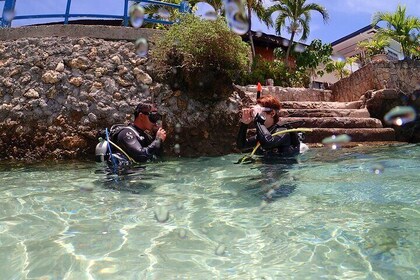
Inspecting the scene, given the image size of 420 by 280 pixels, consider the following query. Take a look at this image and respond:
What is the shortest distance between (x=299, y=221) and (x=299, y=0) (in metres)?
21.2

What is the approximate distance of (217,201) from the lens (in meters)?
3.31

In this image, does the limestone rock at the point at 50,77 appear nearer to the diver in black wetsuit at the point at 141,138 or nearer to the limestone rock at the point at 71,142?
the limestone rock at the point at 71,142

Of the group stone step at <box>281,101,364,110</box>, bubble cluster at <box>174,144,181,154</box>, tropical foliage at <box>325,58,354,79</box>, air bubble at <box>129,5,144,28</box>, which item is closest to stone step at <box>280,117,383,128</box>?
stone step at <box>281,101,364,110</box>

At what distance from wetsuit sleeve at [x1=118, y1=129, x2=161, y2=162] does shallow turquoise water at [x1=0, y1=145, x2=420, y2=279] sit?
274mm

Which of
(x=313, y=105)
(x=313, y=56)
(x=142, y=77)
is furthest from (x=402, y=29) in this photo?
(x=142, y=77)

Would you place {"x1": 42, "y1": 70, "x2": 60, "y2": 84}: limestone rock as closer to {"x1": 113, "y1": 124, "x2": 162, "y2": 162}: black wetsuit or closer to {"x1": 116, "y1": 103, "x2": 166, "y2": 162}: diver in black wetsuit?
{"x1": 116, "y1": 103, "x2": 166, "y2": 162}: diver in black wetsuit

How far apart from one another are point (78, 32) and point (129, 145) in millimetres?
4379

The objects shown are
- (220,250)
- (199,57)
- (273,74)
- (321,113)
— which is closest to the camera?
(220,250)

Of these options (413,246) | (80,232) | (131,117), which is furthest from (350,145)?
(80,232)

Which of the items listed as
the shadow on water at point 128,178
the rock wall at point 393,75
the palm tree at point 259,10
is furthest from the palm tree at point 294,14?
the shadow on water at point 128,178

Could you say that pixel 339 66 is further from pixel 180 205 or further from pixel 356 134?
pixel 180 205

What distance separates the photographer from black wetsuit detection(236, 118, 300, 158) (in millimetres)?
4359

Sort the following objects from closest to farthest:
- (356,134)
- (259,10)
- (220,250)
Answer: (220,250) < (356,134) < (259,10)

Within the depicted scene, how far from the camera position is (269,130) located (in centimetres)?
469
